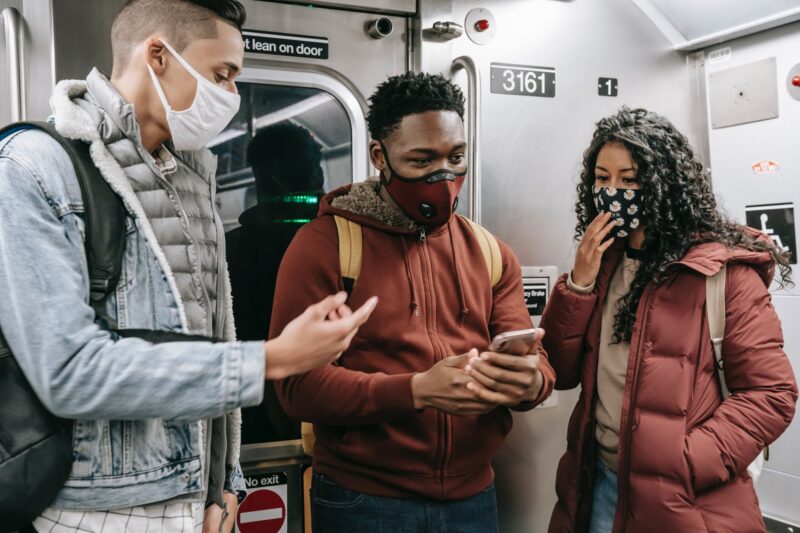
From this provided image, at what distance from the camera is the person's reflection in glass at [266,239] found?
2.59 metres

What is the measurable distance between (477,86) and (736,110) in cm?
139

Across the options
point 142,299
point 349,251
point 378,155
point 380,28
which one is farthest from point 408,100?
point 142,299

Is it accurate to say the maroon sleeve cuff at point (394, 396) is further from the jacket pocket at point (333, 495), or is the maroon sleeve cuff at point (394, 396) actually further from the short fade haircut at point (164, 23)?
the short fade haircut at point (164, 23)

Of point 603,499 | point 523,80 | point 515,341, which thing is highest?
point 523,80

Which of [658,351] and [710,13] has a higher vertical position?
[710,13]

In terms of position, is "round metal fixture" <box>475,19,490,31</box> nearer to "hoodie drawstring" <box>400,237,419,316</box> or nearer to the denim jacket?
"hoodie drawstring" <box>400,237,419,316</box>

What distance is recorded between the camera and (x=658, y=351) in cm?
202

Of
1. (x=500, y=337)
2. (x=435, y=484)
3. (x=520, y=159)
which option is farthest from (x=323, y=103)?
(x=435, y=484)

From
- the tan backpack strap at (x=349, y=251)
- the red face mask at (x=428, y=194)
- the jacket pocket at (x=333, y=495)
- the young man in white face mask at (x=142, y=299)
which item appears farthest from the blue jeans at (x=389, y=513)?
Answer: the red face mask at (x=428, y=194)

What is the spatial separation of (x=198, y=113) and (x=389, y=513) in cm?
118

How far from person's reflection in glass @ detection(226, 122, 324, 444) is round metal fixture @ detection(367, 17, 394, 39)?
0.50 metres

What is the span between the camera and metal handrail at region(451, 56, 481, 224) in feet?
9.07

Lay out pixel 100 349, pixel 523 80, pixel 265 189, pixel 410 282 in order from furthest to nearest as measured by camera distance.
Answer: pixel 523 80 < pixel 265 189 < pixel 410 282 < pixel 100 349

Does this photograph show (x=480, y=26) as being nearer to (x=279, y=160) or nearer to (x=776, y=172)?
(x=279, y=160)
